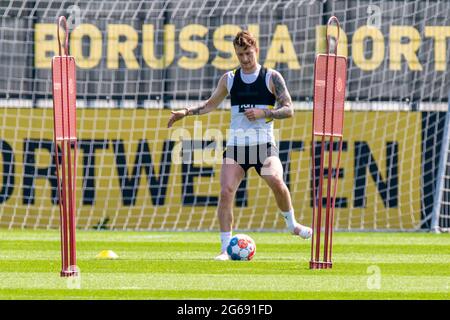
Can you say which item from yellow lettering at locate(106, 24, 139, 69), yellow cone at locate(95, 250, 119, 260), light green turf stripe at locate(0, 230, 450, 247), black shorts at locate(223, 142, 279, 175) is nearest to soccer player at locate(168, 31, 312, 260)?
black shorts at locate(223, 142, 279, 175)

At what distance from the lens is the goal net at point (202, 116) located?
60.1 feet

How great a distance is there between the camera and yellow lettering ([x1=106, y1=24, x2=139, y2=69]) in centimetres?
1884

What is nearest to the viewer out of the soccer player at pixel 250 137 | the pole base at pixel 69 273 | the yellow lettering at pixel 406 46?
the pole base at pixel 69 273

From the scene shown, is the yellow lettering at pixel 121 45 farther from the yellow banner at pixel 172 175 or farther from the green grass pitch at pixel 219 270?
the green grass pitch at pixel 219 270

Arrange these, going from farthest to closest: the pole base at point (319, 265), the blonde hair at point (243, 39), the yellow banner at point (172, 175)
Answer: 1. the yellow banner at point (172, 175)
2. the blonde hair at point (243, 39)
3. the pole base at point (319, 265)

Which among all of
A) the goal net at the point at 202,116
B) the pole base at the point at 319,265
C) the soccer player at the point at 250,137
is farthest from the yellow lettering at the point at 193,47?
the pole base at the point at 319,265

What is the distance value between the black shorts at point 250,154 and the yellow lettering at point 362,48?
6.76 meters

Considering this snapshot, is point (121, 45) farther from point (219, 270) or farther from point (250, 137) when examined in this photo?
point (219, 270)

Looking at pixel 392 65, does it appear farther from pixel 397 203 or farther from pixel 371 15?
pixel 397 203

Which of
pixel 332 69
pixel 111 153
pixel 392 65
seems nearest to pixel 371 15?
pixel 392 65

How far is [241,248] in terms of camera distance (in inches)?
473

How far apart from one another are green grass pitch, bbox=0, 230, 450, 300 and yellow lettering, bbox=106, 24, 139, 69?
3440mm

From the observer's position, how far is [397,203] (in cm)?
1828

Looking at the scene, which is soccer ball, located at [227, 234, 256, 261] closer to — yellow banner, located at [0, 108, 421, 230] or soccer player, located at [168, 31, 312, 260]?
soccer player, located at [168, 31, 312, 260]
